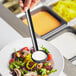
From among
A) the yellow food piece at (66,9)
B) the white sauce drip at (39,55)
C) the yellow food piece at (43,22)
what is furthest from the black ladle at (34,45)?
the yellow food piece at (66,9)

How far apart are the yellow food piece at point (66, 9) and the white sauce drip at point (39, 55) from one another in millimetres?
1031

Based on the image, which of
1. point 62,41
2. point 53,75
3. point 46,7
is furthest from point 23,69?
point 46,7

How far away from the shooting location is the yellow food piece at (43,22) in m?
1.76

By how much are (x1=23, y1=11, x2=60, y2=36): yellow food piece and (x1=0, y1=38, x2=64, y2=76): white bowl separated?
0.58 meters


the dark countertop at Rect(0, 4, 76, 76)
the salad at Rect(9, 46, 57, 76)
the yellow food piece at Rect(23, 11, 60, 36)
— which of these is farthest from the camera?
the yellow food piece at Rect(23, 11, 60, 36)

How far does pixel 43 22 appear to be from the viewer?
6.10 feet

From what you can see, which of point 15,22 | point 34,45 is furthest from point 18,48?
point 15,22

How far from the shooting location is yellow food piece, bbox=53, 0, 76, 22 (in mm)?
1988

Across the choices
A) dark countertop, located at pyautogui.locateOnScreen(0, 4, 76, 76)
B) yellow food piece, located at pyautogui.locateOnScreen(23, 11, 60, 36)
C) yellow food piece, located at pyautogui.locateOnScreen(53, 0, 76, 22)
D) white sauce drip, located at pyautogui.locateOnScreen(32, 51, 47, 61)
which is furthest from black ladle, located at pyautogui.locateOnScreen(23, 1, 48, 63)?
yellow food piece, located at pyautogui.locateOnScreen(53, 0, 76, 22)

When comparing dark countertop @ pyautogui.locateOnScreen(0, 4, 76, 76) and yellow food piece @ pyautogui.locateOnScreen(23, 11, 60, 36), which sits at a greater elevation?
dark countertop @ pyautogui.locateOnScreen(0, 4, 76, 76)

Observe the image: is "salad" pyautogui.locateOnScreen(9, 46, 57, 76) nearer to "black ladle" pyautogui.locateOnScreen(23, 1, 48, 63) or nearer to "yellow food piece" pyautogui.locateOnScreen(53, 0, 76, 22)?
"black ladle" pyautogui.locateOnScreen(23, 1, 48, 63)

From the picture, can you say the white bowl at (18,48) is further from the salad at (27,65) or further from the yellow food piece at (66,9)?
the yellow food piece at (66,9)

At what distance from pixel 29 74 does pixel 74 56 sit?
633 millimetres

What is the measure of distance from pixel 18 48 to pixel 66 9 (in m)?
1.05
